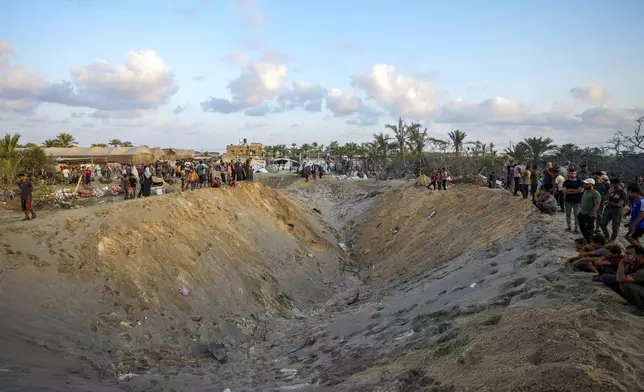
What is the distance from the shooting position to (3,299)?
23.2 ft

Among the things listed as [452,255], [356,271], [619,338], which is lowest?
[356,271]

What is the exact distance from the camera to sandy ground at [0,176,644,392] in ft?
16.8

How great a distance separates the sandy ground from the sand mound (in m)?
0.15

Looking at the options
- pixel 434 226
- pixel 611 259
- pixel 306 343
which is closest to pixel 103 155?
pixel 434 226

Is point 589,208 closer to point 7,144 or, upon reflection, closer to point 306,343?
point 306,343

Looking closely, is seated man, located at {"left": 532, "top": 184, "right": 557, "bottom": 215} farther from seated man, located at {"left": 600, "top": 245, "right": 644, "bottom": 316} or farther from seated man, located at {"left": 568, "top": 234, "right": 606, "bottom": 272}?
seated man, located at {"left": 600, "top": 245, "right": 644, "bottom": 316}

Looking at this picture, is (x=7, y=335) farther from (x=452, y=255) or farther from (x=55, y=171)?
(x=55, y=171)

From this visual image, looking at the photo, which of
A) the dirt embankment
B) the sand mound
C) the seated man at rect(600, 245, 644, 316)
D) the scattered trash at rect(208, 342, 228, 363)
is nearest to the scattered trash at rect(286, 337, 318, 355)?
the scattered trash at rect(208, 342, 228, 363)

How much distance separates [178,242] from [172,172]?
21604mm

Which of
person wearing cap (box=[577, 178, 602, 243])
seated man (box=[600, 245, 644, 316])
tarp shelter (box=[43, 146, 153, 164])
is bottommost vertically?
seated man (box=[600, 245, 644, 316])

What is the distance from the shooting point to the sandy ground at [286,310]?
16.8 feet

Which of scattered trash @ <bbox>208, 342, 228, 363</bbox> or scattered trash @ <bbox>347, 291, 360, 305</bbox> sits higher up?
scattered trash @ <bbox>208, 342, 228, 363</bbox>

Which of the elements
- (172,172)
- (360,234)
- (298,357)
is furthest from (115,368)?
(172,172)

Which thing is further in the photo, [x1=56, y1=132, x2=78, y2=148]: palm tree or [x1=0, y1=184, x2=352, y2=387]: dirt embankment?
[x1=56, y1=132, x2=78, y2=148]: palm tree
